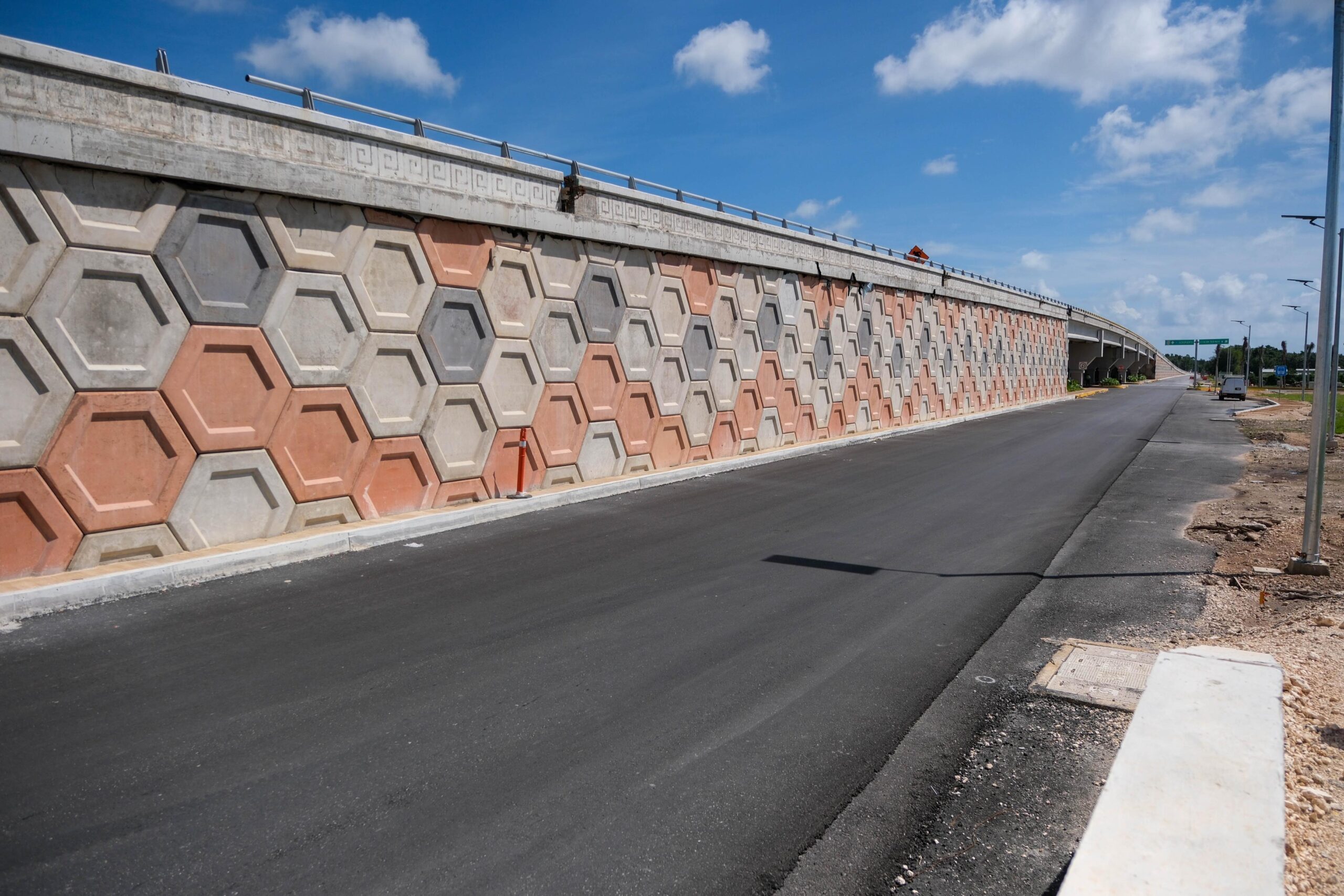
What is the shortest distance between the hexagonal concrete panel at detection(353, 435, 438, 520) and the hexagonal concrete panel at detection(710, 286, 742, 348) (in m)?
7.78

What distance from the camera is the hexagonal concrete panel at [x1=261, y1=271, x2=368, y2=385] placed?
877 centimetres

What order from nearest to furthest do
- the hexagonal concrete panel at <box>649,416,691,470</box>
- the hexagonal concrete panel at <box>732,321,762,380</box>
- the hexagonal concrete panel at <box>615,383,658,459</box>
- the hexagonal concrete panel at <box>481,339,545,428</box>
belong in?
the hexagonal concrete panel at <box>481,339,545,428</box>
the hexagonal concrete panel at <box>615,383,658,459</box>
the hexagonal concrete panel at <box>649,416,691,470</box>
the hexagonal concrete panel at <box>732,321,762,380</box>

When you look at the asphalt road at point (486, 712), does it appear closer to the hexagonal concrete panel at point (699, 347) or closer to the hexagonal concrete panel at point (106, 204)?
the hexagonal concrete panel at point (106, 204)

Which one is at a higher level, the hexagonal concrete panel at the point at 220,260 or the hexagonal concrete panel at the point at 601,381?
the hexagonal concrete panel at the point at 220,260

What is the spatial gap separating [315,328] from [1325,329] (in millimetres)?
10380

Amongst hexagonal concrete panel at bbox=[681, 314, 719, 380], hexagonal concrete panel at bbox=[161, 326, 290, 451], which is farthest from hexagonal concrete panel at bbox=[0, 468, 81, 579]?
hexagonal concrete panel at bbox=[681, 314, 719, 380]

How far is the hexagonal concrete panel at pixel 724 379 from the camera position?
16.8 metres

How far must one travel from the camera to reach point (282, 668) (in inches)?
214

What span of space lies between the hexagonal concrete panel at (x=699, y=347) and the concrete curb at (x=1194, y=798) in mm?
11818

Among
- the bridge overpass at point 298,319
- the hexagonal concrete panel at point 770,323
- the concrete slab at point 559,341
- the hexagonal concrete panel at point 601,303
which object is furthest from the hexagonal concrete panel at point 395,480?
the hexagonal concrete panel at point 770,323

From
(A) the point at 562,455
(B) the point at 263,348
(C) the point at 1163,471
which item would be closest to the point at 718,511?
(A) the point at 562,455

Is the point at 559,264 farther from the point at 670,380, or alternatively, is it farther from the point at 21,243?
the point at 21,243

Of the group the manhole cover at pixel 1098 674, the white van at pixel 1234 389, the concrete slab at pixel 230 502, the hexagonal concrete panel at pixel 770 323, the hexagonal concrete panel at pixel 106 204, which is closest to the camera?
the manhole cover at pixel 1098 674

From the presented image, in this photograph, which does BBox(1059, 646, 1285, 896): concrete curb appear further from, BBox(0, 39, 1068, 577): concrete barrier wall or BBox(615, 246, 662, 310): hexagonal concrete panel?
BBox(615, 246, 662, 310): hexagonal concrete panel
